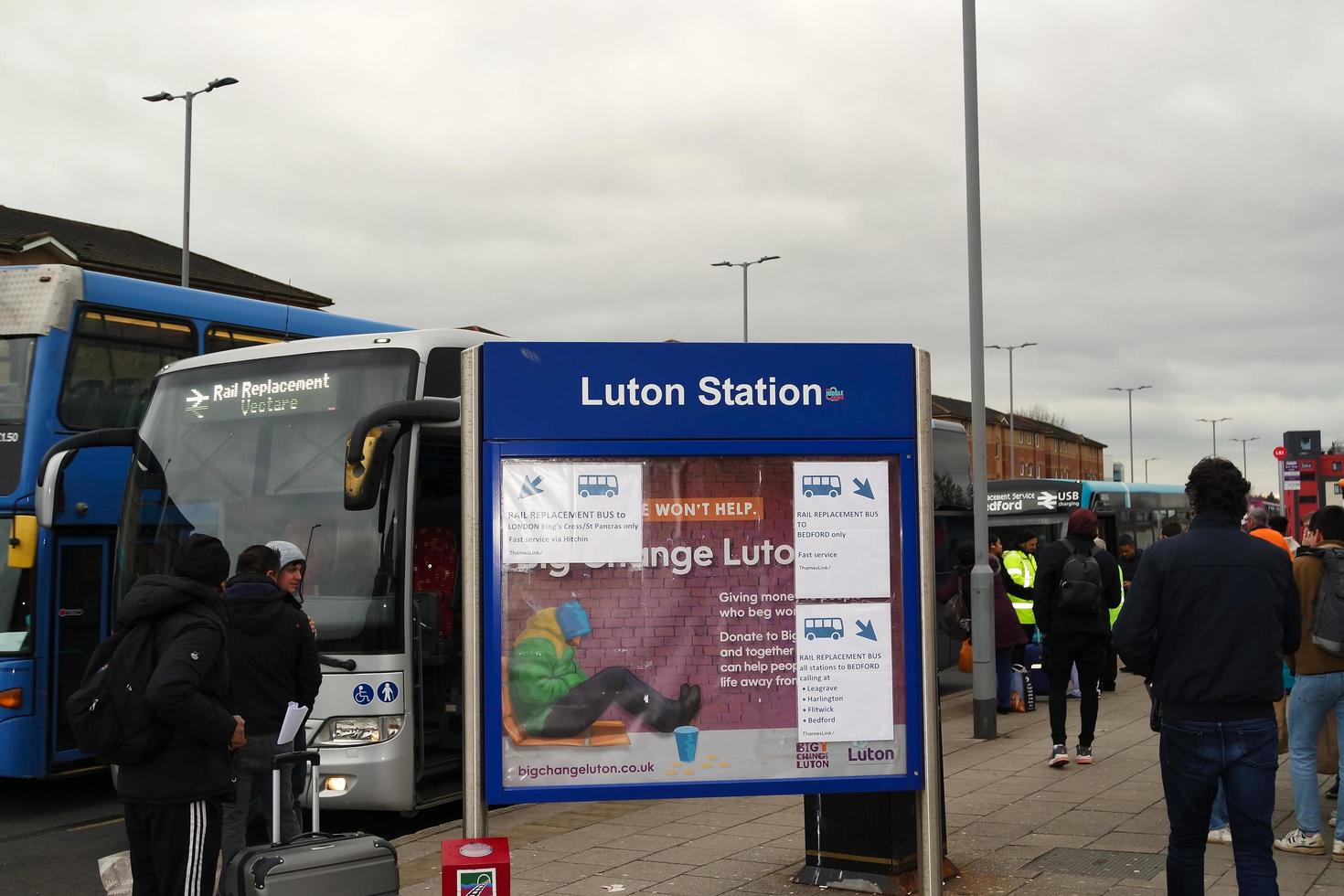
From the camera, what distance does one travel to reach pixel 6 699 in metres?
9.96

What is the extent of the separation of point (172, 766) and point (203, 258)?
56.7 meters

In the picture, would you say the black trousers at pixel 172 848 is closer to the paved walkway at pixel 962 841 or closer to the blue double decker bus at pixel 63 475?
the paved walkway at pixel 962 841

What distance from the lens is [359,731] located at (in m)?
8.52

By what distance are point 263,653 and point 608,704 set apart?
2.47m

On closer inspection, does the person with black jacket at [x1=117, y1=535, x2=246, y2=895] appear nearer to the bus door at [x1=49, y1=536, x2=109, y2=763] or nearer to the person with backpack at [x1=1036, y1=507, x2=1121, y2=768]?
the bus door at [x1=49, y1=536, x2=109, y2=763]

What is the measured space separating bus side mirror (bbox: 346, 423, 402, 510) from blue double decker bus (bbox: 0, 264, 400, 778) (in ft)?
9.66

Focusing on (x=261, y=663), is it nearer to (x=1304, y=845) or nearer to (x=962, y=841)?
(x=962, y=841)

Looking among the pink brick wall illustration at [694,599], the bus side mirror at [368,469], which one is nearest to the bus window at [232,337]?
the bus side mirror at [368,469]

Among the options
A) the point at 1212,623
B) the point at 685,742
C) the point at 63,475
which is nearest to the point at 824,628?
the point at 685,742

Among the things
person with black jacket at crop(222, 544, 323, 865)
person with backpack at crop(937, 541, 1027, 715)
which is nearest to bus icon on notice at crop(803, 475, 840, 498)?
person with black jacket at crop(222, 544, 323, 865)

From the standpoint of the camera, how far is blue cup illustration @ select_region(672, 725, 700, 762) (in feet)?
16.4

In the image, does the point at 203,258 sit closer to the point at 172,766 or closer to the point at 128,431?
the point at 128,431

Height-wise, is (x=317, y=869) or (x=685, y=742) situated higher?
(x=685, y=742)

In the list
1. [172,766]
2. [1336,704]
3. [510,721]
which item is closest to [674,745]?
[510,721]
